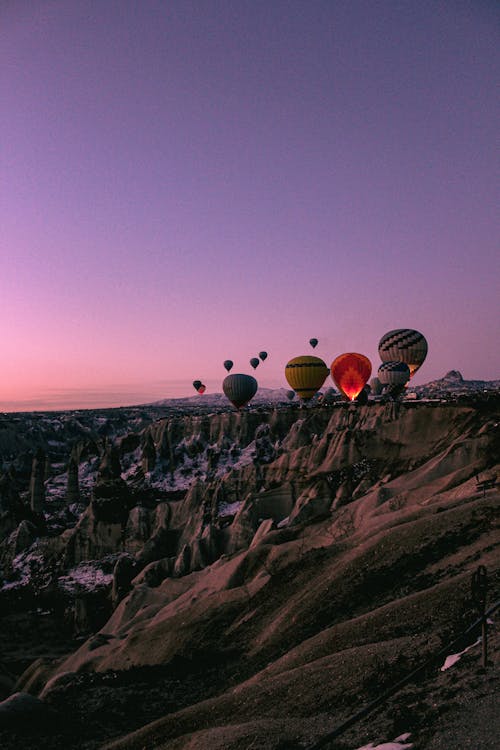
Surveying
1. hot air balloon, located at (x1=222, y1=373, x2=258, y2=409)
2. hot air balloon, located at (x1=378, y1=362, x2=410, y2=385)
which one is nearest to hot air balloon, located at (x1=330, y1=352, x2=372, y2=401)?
hot air balloon, located at (x1=378, y1=362, x2=410, y2=385)

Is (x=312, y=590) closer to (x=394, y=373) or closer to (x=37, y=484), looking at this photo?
(x=394, y=373)

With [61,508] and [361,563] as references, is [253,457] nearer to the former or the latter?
[61,508]

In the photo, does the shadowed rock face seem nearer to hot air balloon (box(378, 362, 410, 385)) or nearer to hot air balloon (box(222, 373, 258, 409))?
hot air balloon (box(378, 362, 410, 385))

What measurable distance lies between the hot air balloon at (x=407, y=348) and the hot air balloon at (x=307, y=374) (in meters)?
10.5

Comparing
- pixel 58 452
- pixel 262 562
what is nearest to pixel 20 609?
pixel 262 562

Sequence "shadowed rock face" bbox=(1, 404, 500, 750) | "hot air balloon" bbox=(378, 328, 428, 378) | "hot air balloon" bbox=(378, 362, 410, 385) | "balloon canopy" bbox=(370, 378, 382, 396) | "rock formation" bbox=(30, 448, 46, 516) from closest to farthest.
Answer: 1. "shadowed rock face" bbox=(1, 404, 500, 750)
2. "hot air balloon" bbox=(378, 362, 410, 385)
3. "hot air balloon" bbox=(378, 328, 428, 378)
4. "rock formation" bbox=(30, 448, 46, 516)
5. "balloon canopy" bbox=(370, 378, 382, 396)

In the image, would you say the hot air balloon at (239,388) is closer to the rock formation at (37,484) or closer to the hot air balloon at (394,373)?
the hot air balloon at (394,373)

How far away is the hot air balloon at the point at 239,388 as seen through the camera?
103 meters

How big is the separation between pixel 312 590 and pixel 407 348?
6163 centimetres

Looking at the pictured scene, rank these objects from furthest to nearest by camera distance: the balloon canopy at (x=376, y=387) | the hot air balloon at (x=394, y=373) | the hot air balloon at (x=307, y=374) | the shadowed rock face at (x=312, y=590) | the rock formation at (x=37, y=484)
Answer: the balloon canopy at (x=376, y=387) < the rock formation at (x=37, y=484) < the hot air balloon at (x=307, y=374) < the hot air balloon at (x=394, y=373) < the shadowed rock face at (x=312, y=590)

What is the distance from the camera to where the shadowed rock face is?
11984 mm

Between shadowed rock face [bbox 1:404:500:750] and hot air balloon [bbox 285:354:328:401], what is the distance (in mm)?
25805

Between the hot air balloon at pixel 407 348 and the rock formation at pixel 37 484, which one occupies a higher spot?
the hot air balloon at pixel 407 348

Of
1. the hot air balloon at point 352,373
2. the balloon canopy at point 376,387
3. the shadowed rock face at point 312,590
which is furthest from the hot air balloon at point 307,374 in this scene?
the balloon canopy at point 376,387
